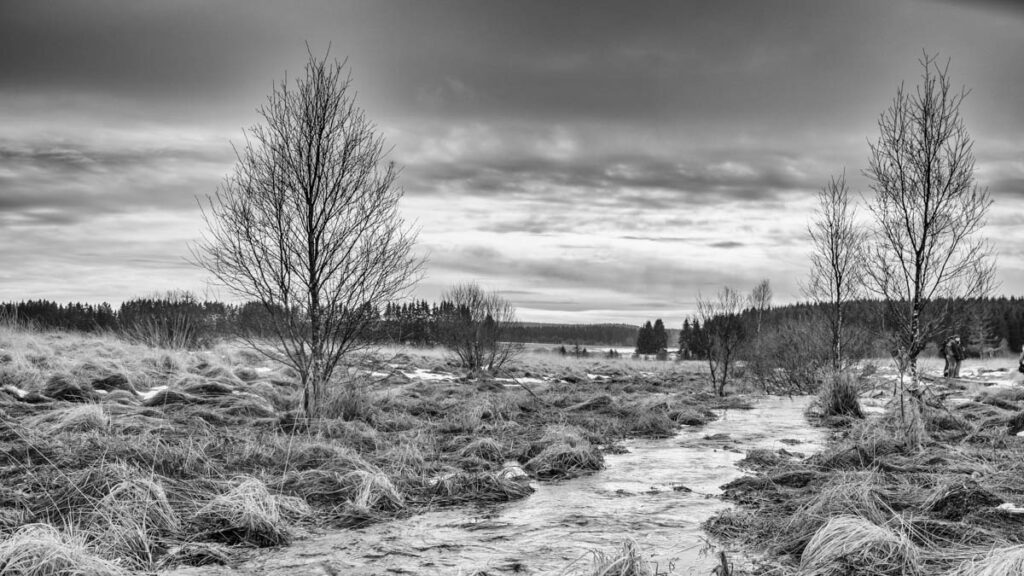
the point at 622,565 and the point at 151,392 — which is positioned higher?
the point at 151,392

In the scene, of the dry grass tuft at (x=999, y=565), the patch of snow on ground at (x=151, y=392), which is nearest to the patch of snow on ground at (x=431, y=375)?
the patch of snow on ground at (x=151, y=392)

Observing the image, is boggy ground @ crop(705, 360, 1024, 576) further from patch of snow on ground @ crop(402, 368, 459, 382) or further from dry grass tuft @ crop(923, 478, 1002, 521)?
patch of snow on ground @ crop(402, 368, 459, 382)

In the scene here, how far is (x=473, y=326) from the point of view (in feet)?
64.4

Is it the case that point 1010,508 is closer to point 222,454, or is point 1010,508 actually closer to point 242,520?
point 242,520

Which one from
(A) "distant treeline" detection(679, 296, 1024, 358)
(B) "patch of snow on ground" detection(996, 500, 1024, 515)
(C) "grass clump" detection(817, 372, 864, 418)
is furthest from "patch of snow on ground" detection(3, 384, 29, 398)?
(C) "grass clump" detection(817, 372, 864, 418)

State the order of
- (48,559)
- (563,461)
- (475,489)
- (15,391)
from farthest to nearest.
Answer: (15,391)
(563,461)
(475,489)
(48,559)

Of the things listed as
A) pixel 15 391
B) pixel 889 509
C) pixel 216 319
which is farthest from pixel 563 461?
pixel 216 319

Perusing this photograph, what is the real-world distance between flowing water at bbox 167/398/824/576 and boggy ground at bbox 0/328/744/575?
31cm

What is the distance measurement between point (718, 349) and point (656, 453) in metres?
12.1

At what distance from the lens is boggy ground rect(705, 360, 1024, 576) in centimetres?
381

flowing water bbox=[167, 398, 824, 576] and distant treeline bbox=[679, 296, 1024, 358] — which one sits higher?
distant treeline bbox=[679, 296, 1024, 358]

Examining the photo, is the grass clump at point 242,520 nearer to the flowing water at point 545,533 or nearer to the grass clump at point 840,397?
the flowing water at point 545,533

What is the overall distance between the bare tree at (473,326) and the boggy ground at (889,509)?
1254 centimetres

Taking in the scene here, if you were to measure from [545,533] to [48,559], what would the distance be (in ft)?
10.6
